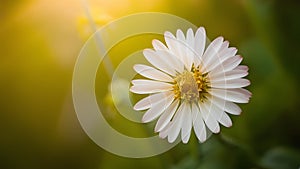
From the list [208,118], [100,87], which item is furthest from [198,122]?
[100,87]

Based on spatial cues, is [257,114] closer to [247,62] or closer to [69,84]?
[247,62]

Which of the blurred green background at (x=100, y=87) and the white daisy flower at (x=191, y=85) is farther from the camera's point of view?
the blurred green background at (x=100, y=87)

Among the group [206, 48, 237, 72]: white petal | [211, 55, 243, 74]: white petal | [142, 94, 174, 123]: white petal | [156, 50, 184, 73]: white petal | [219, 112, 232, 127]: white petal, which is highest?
[156, 50, 184, 73]: white petal

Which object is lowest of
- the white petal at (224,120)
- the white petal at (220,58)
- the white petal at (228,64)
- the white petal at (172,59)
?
the white petal at (224,120)

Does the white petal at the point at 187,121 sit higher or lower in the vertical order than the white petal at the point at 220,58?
lower

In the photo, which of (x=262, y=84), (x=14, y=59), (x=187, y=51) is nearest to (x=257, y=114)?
(x=262, y=84)

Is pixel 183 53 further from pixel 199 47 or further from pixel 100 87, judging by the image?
pixel 100 87
